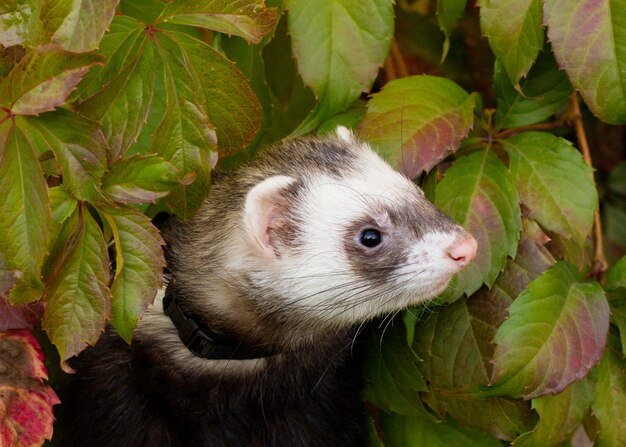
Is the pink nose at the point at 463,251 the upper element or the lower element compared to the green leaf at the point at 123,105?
lower

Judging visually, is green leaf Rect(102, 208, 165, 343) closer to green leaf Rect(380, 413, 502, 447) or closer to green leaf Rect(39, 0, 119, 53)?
green leaf Rect(39, 0, 119, 53)

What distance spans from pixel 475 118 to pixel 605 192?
1.02 metres

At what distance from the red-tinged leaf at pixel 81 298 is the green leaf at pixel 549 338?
21.0 inches

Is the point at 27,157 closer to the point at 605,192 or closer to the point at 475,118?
the point at 475,118

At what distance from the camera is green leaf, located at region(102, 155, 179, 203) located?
113cm

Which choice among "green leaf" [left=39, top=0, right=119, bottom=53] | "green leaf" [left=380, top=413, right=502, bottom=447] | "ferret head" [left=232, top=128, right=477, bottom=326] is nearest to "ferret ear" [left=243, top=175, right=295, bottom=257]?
"ferret head" [left=232, top=128, right=477, bottom=326]

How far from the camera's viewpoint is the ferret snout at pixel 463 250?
1.28m

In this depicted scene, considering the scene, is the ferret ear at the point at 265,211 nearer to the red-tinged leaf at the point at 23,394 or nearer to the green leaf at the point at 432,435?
the red-tinged leaf at the point at 23,394

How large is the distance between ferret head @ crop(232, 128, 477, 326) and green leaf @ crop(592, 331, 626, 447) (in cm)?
32

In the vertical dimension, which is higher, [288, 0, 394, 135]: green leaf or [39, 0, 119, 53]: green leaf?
[39, 0, 119, 53]: green leaf

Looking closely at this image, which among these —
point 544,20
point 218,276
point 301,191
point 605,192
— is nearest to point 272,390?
point 218,276

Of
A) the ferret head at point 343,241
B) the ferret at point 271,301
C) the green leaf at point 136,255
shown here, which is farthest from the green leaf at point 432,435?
the green leaf at point 136,255

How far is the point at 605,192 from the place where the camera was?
240 cm

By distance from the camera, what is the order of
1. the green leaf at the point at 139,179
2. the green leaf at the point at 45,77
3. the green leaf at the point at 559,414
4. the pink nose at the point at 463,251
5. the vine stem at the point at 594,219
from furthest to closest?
the vine stem at the point at 594,219 < the green leaf at the point at 559,414 < the pink nose at the point at 463,251 < the green leaf at the point at 139,179 < the green leaf at the point at 45,77
